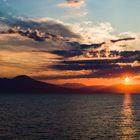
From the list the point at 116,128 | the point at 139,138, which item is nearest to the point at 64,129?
the point at 116,128

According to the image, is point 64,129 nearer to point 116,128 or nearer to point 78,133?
point 78,133

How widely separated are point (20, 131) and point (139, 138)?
34563 mm

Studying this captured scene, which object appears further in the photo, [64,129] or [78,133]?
[64,129]

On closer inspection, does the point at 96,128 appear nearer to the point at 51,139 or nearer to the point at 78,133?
the point at 78,133

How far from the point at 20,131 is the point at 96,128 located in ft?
82.1

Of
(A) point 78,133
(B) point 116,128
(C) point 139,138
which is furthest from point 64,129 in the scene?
(C) point 139,138

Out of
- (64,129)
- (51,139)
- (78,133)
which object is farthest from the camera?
(64,129)

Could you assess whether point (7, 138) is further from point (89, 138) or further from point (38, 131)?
point (89, 138)

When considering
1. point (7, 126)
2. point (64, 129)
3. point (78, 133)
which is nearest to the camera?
point (78, 133)

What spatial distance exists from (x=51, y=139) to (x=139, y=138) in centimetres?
2438

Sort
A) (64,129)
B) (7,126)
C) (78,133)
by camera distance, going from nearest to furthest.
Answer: (78,133) < (64,129) < (7,126)

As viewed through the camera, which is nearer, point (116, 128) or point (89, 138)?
point (89, 138)

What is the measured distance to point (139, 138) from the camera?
333 feet

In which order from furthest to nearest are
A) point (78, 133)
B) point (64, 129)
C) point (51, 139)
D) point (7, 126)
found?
point (7, 126), point (64, 129), point (78, 133), point (51, 139)
